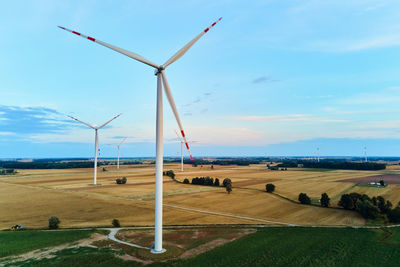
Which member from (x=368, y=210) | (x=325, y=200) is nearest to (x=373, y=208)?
(x=368, y=210)

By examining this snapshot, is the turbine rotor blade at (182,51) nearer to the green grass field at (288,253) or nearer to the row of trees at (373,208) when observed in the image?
the green grass field at (288,253)

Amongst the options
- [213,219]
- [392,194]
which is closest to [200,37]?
[213,219]

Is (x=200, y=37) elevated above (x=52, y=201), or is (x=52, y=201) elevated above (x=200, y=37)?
(x=200, y=37)

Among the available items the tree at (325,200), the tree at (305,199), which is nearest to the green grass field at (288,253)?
the tree at (325,200)

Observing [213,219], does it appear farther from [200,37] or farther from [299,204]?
[200,37]

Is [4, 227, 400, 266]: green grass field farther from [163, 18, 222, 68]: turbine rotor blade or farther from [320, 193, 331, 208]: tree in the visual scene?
[320, 193, 331, 208]: tree
